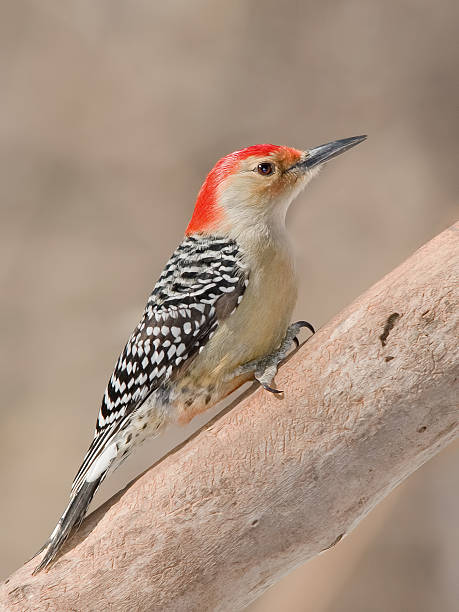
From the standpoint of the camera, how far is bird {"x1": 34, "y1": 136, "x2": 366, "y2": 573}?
5.87 ft

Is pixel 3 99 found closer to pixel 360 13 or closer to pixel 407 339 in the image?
pixel 360 13

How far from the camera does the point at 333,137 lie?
11.5ft

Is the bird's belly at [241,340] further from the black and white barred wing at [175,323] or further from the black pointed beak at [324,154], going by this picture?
the black pointed beak at [324,154]

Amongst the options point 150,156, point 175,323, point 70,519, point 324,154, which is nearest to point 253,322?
point 175,323

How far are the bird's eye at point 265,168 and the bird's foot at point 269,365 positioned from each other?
1.41 feet

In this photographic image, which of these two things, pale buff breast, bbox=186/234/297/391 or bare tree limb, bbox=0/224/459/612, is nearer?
bare tree limb, bbox=0/224/459/612

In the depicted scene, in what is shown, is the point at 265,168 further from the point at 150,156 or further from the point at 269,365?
the point at 150,156

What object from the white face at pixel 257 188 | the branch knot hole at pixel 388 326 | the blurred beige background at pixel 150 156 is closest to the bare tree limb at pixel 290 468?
the branch knot hole at pixel 388 326

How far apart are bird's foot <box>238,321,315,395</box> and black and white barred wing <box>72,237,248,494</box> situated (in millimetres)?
138

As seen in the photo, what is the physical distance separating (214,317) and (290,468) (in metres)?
0.42

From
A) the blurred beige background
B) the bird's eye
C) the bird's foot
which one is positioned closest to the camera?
the bird's foot

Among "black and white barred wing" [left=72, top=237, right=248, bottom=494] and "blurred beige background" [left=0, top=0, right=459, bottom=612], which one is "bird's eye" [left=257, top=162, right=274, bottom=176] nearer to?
"black and white barred wing" [left=72, top=237, right=248, bottom=494]

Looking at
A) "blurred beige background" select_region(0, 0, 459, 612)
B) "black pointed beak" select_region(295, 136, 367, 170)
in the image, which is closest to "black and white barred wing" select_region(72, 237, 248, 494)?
"black pointed beak" select_region(295, 136, 367, 170)

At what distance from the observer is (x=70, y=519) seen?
5.92 feet
